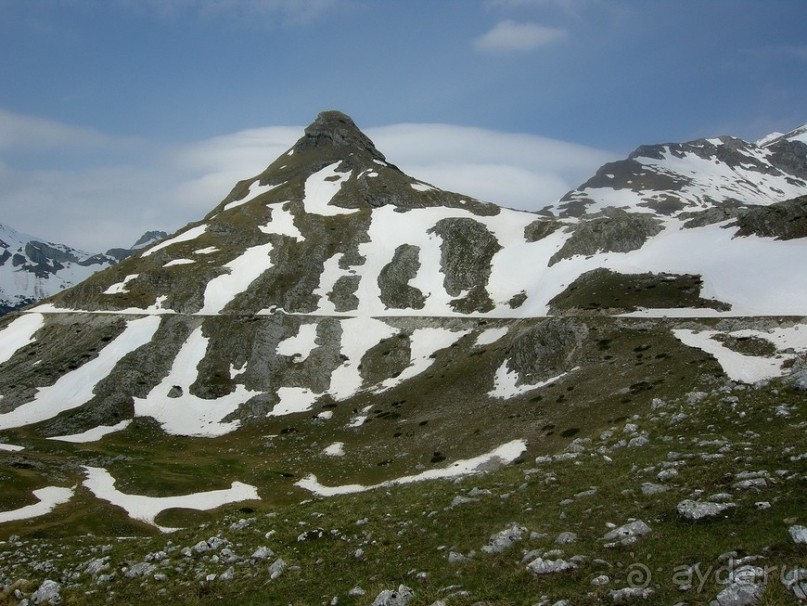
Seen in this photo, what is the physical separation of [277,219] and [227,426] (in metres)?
82.8

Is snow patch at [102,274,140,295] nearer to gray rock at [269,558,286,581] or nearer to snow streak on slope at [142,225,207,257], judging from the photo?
snow streak on slope at [142,225,207,257]

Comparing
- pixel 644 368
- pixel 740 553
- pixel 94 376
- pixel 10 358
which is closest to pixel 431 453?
pixel 644 368

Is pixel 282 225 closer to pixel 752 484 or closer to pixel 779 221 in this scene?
pixel 779 221

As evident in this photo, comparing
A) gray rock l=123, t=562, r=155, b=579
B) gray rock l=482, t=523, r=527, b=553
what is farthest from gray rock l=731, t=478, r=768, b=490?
gray rock l=123, t=562, r=155, b=579

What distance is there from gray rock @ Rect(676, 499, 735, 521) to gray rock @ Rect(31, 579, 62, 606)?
77.9 ft

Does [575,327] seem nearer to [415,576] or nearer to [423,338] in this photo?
[423,338]

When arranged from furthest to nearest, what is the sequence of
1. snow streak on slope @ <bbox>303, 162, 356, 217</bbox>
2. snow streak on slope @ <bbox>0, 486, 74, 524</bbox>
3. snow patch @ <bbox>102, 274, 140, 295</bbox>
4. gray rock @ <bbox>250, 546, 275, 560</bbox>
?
snow streak on slope @ <bbox>303, 162, 356, 217</bbox> < snow patch @ <bbox>102, 274, 140, 295</bbox> < snow streak on slope @ <bbox>0, 486, 74, 524</bbox> < gray rock @ <bbox>250, 546, 275, 560</bbox>

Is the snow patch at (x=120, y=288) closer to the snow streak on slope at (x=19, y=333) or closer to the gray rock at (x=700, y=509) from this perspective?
the snow streak on slope at (x=19, y=333)

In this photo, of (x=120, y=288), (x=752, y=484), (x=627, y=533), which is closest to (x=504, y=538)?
(x=627, y=533)

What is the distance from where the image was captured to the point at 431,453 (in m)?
60.2

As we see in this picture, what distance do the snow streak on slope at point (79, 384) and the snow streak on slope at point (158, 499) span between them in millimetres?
41557

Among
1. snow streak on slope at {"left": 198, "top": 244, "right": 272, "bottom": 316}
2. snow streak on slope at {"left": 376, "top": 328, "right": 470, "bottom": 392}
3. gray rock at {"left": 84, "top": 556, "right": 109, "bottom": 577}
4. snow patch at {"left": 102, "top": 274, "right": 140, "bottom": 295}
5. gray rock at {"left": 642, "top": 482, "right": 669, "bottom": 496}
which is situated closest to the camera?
gray rock at {"left": 642, "top": 482, "right": 669, "bottom": 496}

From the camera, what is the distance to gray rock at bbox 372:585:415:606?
15.4m

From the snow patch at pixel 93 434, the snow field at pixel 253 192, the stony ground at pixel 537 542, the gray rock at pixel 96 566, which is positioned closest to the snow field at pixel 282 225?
the snow field at pixel 253 192
